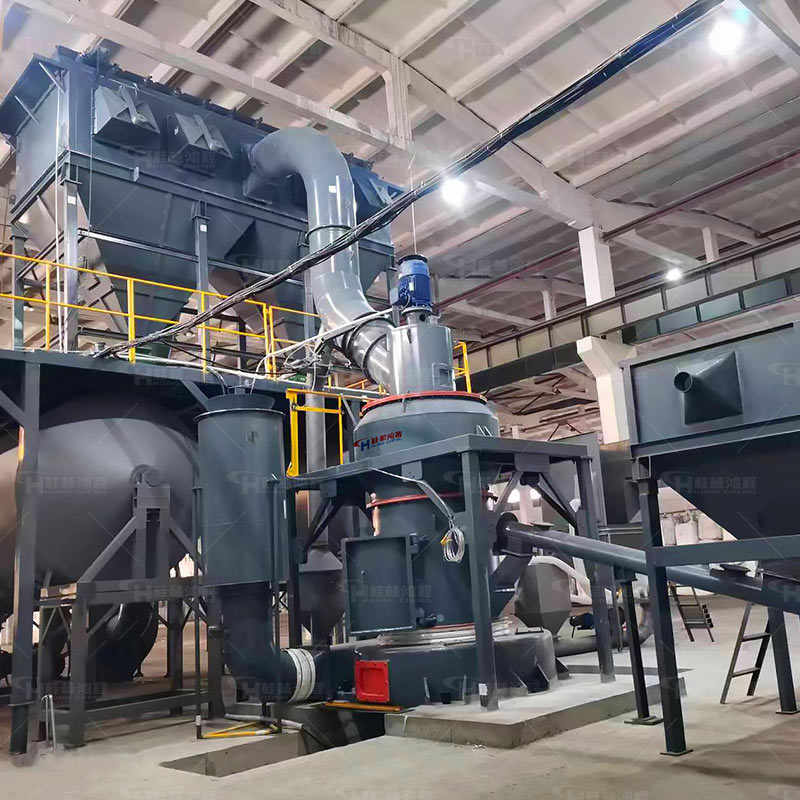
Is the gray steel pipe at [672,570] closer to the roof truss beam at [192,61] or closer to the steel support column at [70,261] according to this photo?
the steel support column at [70,261]

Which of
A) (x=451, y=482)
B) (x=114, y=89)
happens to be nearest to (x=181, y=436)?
(x=451, y=482)

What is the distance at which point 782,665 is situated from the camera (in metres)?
5.42

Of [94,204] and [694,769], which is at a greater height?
[94,204]

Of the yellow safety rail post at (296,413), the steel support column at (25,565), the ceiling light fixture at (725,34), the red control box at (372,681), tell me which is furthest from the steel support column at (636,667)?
the ceiling light fixture at (725,34)

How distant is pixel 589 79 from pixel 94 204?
21.9 ft

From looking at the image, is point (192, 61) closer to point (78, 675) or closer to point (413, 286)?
point (413, 286)

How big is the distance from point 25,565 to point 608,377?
34.7 ft

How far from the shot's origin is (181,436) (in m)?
8.54

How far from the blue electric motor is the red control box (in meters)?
3.23

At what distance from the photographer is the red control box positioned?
6.68m

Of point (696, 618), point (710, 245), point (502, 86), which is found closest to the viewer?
point (696, 618)

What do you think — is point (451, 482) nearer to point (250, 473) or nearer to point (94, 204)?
point (250, 473)

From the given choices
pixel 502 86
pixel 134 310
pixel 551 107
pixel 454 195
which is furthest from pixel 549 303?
pixel 551 107

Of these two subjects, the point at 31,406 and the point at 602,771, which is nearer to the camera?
the point at 602,771
